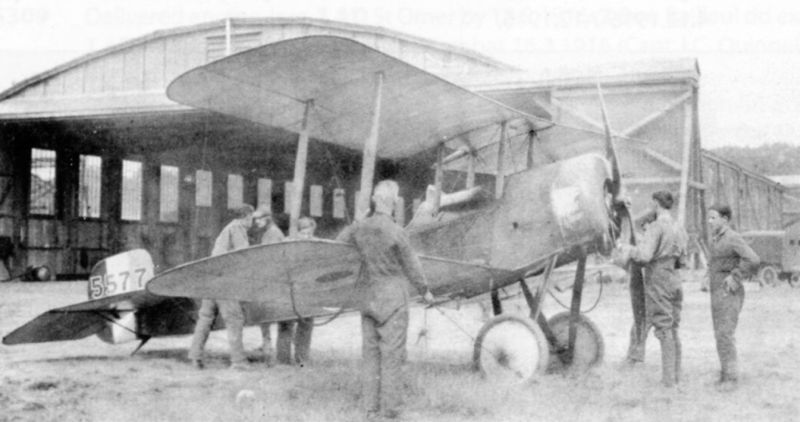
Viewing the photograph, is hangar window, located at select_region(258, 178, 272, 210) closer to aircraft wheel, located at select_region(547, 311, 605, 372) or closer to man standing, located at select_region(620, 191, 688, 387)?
aircraft wheel, located at select_region(547, 311, 605, 372)

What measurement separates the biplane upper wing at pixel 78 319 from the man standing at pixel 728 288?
5.64 meters

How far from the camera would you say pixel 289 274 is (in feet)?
20.6

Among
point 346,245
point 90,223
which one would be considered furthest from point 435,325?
point 90,223

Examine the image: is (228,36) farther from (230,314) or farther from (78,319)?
(230,314)

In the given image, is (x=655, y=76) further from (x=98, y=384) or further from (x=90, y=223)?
(x=90, y=223)

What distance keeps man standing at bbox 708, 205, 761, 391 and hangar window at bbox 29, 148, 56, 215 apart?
22.7 m

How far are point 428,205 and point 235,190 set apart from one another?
25.3 meters

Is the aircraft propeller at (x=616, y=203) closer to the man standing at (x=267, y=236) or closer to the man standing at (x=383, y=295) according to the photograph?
the man standing at (x=383, y=295)

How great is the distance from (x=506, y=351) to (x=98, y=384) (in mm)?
3673

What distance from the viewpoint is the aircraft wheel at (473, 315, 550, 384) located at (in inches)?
275

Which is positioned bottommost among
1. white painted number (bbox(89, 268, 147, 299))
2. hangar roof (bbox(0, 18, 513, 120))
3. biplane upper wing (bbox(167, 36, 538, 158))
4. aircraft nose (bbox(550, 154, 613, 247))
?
white painted number (bbox(89, 268, 147, 299))

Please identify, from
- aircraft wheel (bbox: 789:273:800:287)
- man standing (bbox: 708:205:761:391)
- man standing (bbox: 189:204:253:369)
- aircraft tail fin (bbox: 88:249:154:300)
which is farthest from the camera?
aircraft wheel (bbox: 789:273:800:287)

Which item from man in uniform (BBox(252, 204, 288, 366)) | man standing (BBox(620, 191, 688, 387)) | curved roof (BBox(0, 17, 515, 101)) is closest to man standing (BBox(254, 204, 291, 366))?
man in uniform (BBox(252, 204, 288, 366))

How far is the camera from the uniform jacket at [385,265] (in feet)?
18.9
